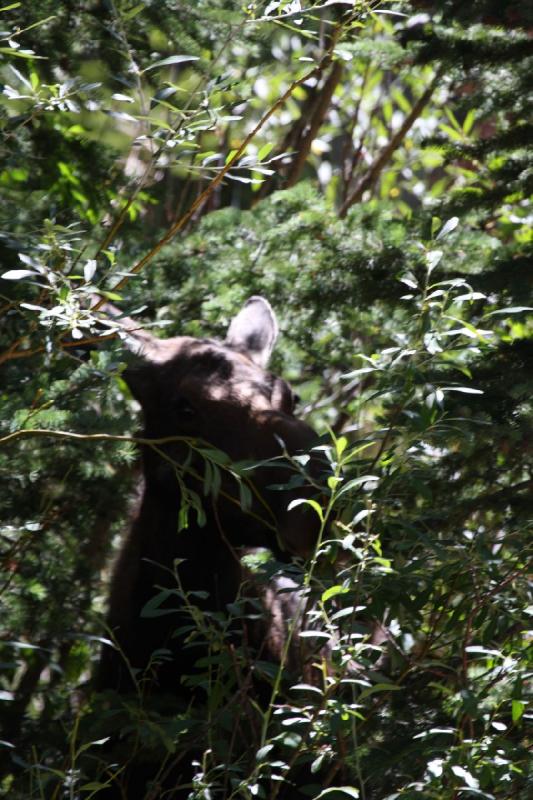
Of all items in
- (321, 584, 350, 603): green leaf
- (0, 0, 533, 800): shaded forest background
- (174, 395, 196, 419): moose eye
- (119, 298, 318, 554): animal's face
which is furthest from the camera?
(174, 395, 196, 419): moose eye

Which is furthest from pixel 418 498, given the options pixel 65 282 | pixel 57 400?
pixel 65 282

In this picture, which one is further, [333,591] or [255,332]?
[255,332]

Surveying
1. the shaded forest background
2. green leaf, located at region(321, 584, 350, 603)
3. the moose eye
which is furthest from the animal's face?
green leaf, located at region(321, 584, 350, 603)

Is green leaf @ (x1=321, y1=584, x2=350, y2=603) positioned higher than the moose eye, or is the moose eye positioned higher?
green leaf @ (x1=321, y1=584, x2=350, y2=603)

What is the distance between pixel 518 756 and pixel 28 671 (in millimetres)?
2374

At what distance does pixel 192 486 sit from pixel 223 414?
0.25 meters

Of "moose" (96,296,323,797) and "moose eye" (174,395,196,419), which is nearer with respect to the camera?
"moose" (96,296,323,797)

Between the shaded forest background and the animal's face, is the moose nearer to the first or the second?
the animal's face

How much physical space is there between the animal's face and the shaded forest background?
0.15 metres

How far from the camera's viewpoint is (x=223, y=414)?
3369 millimetres

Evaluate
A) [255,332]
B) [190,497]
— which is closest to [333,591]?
[190,497]

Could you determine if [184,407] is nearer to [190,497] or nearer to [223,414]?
[223,414]

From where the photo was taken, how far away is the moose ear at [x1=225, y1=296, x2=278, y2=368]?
3.81 meters

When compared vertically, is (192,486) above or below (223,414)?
below
